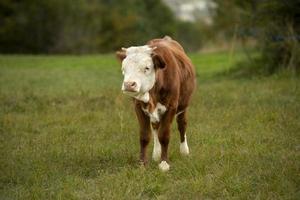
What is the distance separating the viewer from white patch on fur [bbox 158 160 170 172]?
25.8ft

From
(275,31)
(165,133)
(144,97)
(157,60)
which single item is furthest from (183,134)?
(275,31)

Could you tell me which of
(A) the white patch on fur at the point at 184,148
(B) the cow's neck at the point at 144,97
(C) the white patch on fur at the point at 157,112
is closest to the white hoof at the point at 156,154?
(A) the white patch on fur at the point at 184,148

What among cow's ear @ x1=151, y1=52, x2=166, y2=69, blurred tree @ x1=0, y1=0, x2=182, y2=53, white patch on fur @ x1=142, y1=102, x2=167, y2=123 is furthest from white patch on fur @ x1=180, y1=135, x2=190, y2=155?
blurred tree @ x1=0, y1=0, x2=182, y2=53

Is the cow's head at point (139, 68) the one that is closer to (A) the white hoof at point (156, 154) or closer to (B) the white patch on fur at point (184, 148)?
(A) the white hoof at point (156, 154)

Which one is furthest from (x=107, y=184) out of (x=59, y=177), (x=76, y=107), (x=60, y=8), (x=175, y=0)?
(x=175, y=0)

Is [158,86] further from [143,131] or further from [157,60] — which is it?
[143,131]

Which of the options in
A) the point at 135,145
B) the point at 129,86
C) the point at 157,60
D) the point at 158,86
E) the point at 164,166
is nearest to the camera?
the point at 129,86

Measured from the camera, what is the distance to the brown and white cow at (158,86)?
23.9 feet

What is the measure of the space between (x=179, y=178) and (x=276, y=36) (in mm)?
9713

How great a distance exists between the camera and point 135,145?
938cm

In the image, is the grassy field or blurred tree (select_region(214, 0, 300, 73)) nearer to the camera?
the grassy field

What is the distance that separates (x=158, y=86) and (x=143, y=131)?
0.69 metres

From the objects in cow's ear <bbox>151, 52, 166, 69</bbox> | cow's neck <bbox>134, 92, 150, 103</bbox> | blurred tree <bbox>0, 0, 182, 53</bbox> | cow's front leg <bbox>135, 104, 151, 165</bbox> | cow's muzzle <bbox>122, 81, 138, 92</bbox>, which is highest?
cow's ear <bbox>151, 52, 166, 69</bbox>

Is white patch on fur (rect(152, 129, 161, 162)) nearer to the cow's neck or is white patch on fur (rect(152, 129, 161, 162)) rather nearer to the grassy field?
the grassy field
